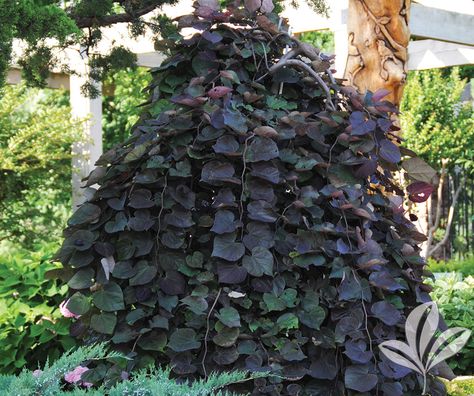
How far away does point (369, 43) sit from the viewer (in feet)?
12.3

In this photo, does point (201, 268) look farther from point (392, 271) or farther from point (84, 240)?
point (392, 271)

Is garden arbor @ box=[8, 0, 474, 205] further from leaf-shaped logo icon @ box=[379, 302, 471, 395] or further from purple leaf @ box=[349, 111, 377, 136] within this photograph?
leaf-shaped logo icon @ box=[379, 302, 471, 395]

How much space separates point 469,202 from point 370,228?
374 inches

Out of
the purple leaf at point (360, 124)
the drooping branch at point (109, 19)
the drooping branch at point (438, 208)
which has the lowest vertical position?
the drooping branch at point (438, 208)

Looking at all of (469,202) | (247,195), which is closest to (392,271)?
(247,195)

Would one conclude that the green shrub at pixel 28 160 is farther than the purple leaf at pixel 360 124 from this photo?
Yes

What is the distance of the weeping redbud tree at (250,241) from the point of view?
5.98 feet

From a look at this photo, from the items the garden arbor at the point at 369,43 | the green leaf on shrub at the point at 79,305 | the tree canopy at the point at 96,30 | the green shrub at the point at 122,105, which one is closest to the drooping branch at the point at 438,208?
the garden arbor at the point at 369,43

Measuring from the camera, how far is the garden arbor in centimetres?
372

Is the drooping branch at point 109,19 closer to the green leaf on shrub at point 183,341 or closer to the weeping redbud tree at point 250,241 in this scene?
the weeping redbud tree at point 250,241

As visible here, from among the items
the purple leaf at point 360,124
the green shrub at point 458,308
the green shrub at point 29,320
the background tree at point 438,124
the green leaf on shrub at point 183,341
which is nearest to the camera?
the green leaf on shrub at point 183,341

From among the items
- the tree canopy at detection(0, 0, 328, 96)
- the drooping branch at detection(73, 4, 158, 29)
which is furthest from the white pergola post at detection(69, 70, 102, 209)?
the drooping branch at detection(73, 4, 158, 29)

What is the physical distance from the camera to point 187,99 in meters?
1.94

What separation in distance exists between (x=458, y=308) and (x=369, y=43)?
5.86 feet
